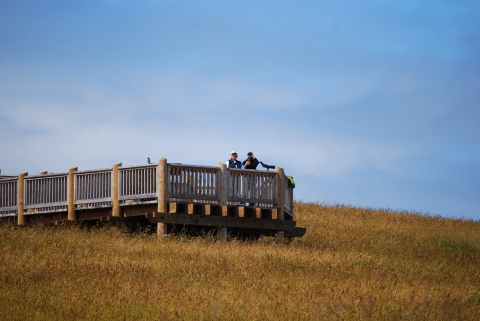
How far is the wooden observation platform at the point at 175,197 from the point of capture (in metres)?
21.5

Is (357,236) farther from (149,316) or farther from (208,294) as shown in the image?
(149,316)

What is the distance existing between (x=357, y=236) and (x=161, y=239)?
9.44m

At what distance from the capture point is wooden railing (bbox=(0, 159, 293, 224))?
70.4ft

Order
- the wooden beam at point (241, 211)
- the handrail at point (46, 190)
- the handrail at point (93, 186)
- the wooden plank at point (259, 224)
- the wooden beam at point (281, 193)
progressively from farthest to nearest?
the handrail at point (46, 190), the wooden beam at point (281, 193), the handrail at point (93, 186), the wooden plank at point (259, 224), the wooden beam at point (241, 211)

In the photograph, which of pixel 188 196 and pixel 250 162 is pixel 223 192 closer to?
pixel 188 196

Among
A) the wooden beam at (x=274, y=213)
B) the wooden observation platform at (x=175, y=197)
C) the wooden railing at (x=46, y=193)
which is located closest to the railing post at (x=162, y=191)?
the wooden observation platform at (x=175, y=197)

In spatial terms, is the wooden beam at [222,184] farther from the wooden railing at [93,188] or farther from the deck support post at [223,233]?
the wooden railing at [93,188]

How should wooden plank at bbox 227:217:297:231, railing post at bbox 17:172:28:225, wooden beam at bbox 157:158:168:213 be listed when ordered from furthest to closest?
railing post at bbox 17:172:28:225 → wooden plank at bbox 227:217:297:231 → wooden beam at bbox 157:158:168:213

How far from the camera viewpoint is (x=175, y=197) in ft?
70.5

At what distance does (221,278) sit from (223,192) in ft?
23.1

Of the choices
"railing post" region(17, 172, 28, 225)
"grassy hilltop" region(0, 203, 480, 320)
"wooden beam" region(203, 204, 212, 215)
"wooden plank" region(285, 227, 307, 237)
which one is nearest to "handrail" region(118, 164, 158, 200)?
"grassy hilltop" region(0, 203, 480, 320)

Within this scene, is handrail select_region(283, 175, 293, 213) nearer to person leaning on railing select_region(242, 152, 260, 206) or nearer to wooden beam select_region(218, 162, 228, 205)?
person leaning on railing select_region(242, 152, 260, 206)

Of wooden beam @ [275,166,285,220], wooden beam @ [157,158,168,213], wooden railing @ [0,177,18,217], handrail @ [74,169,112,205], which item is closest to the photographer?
wooden beam @ [157,158,168,213]

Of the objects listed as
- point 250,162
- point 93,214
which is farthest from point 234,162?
point 93,214
